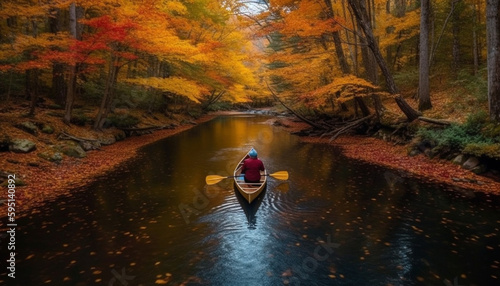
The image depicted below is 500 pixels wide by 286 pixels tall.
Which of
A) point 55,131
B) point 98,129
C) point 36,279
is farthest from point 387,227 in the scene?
point 98,129

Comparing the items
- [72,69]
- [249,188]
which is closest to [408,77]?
[249,188]

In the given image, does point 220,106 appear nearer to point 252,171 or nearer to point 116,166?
point 116,166

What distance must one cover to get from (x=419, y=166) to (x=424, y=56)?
259 inches

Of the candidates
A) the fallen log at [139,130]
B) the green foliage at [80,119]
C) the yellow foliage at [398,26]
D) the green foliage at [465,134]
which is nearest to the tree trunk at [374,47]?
the green foliage at [465,134]

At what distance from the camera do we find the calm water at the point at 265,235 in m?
4.89

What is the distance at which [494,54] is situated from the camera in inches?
399

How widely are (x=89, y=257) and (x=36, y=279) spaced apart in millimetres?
828

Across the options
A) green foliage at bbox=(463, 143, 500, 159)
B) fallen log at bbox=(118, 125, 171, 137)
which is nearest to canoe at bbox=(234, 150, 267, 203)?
green foliage at bbox=(463, 143, 500, 159)

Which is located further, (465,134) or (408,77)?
(408,77)

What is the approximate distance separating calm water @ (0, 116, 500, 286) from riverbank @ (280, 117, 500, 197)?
0.68 meters

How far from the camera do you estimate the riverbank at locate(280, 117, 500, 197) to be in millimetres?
9047

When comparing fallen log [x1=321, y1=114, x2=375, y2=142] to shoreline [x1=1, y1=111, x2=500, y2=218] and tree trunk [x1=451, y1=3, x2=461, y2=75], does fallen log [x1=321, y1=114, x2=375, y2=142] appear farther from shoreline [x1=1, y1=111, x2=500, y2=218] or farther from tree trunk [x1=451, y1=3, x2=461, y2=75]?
tree trunk [x1=451, y1=3, x2=461, y2=75]

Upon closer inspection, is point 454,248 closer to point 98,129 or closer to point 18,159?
point 18,159

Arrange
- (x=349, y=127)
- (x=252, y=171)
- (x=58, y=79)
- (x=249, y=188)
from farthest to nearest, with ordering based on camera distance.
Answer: (x=349, y=127), (x=58, y=79), (x=252, y=171), (x=249, y=188)
